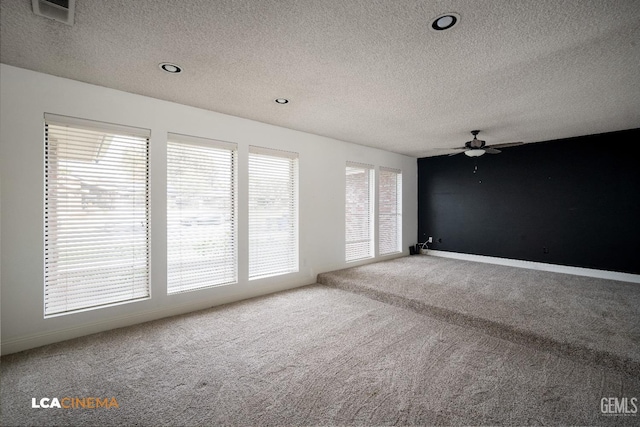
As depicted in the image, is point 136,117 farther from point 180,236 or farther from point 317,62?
point 317,62

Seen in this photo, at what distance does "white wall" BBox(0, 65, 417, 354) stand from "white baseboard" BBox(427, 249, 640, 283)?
328 cm

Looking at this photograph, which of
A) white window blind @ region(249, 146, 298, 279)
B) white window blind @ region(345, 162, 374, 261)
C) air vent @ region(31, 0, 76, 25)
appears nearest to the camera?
air vent @ region(31, 0, 76, 25)

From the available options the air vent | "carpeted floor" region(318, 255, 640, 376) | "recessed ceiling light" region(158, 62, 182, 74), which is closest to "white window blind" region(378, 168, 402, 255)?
"carpeted floor" region(318, 255, 640, 376)

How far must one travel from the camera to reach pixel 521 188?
541 cm

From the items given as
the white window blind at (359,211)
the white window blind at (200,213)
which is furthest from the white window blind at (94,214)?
the white window blind at (359,211)

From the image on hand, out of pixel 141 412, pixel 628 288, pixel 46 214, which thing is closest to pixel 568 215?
pixel 628 288

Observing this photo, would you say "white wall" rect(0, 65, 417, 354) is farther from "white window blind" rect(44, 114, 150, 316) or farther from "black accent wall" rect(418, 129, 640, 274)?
"black accent wall" rect(418, 129, 640, 274)

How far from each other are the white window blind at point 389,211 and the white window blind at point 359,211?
29 centimetres

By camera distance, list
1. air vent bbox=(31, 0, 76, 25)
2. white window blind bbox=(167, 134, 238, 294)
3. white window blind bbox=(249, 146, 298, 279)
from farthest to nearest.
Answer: white window blind bbox=(249, 146, 298, 279), white window blind bbox=(167, 134, 238, 294), air vent bbox=(31, 0, 76, 25)

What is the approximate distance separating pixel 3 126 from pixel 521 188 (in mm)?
7366

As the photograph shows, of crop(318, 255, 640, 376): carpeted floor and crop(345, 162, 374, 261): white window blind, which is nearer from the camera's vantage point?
crop(318, 255, 640, 376): carpeted floor

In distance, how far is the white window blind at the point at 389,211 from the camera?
606 cm

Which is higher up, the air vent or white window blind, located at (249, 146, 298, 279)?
the air vent

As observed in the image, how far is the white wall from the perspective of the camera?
250cm
